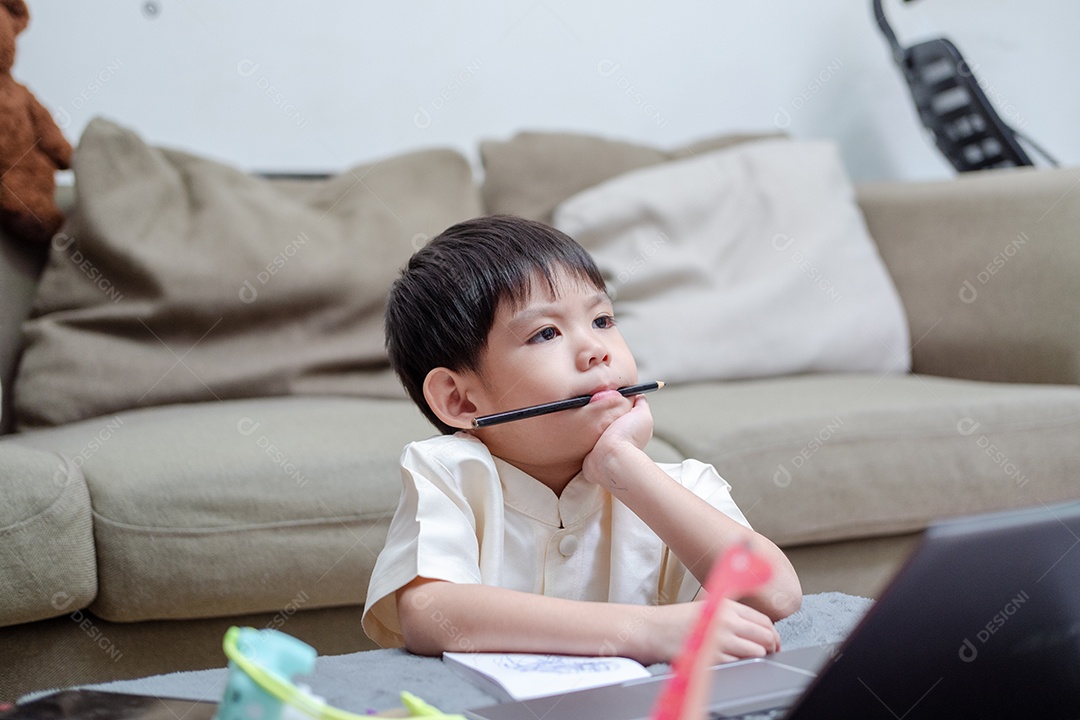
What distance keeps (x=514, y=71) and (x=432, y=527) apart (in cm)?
166

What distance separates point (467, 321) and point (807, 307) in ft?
3.52

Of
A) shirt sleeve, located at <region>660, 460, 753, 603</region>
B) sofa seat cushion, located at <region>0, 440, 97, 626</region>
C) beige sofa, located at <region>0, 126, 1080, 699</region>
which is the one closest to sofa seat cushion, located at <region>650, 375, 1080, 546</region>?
beige sofa, located at <region>0, 126, 1080, 699</region>

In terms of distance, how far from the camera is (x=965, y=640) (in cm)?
48

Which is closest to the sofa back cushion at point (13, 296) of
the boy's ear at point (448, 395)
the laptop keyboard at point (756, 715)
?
the boy's ear at point (448, 395)

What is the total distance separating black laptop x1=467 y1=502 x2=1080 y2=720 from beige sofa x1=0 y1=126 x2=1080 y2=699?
0.72m

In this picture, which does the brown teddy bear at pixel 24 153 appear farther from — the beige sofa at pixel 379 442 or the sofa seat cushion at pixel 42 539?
the sofa seat cushion at pixel 42 539

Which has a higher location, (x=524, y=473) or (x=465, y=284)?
(x=465, y=284)

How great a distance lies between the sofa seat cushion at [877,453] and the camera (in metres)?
1.35

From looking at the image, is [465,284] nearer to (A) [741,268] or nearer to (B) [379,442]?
(B) [379,442]

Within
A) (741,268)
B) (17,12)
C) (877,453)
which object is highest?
(17,12)

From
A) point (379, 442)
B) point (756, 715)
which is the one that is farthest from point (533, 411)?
point (379, 442)

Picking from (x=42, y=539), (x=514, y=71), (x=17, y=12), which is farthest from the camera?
(x=514, y=71)

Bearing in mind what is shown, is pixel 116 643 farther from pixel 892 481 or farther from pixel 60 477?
pixel 892 481

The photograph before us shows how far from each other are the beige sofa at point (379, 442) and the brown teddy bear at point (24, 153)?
0.06 m
